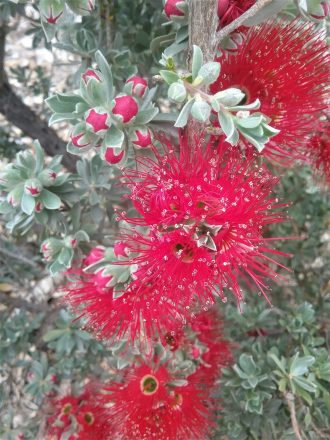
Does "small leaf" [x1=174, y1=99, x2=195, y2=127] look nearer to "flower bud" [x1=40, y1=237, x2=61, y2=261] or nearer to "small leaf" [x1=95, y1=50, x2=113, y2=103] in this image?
"small leaf" [x1=95, y1=50, x2=113, y2=103]

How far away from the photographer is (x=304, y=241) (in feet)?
7.41

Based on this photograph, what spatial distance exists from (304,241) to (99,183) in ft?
3.61

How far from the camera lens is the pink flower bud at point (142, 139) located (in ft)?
3.60

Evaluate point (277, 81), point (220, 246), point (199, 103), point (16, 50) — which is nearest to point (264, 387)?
point (220, 246)

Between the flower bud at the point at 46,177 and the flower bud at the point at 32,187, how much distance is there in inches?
1.4

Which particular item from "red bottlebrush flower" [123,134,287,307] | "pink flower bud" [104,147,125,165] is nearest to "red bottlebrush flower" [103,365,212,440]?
"red bottlebrush flower" [123,134,287,307]

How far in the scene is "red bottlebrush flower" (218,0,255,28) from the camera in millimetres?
1004

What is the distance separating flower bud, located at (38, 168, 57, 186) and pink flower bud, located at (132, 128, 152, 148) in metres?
0.37

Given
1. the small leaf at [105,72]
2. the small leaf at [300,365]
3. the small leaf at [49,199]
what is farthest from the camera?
the small leaf at [300,365]

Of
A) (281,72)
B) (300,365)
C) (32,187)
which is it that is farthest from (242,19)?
(300,365)

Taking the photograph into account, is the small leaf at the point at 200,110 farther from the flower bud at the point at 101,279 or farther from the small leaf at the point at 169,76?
the flower bud at the point at 101,279

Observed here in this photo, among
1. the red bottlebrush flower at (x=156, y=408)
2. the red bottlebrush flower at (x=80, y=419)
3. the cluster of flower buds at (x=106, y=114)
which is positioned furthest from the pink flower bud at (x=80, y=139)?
the red bottlebrush flower at (x=80, y=419)

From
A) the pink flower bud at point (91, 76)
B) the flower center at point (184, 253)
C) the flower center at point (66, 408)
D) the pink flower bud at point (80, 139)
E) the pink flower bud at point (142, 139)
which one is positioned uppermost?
the pink flower bud at point (91, 76)

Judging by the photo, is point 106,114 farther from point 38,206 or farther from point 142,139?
point 38,206
